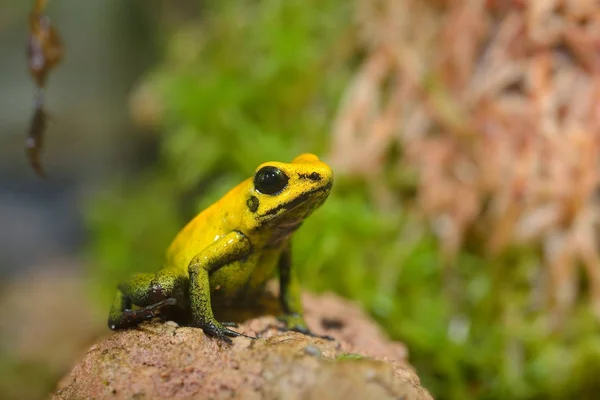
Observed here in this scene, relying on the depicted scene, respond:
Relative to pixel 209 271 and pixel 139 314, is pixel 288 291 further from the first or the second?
pixel 139 314

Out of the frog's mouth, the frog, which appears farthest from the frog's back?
the frog's mouth

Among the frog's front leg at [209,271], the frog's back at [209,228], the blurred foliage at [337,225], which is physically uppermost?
the blurred foliage at [337,225]

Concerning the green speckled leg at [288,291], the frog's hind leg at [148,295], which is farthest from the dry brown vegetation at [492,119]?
the frog's hind leg at [148,295]

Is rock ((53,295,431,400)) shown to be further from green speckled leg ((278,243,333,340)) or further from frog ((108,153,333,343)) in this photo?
green speckled leg ((278,243,333,340))

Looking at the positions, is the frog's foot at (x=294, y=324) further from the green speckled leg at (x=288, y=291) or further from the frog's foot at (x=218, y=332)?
the frog's foot at (x=218, y=332)

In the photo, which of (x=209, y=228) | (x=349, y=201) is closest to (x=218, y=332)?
(x=209, y=228)

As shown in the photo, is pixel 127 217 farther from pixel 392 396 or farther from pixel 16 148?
pixel 392 396
